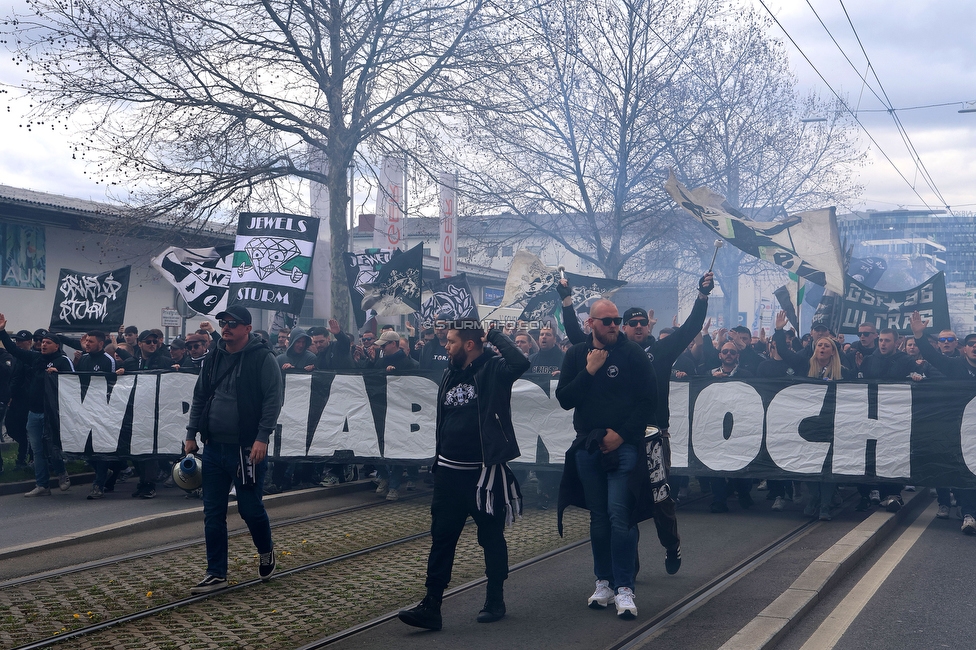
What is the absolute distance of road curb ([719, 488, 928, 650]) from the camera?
16.4ft

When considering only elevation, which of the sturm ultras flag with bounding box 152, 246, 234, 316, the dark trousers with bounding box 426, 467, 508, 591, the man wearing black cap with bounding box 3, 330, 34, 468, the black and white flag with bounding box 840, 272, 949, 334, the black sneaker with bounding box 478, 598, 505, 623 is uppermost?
the sturm ultras flag with bounding box 152, 246, 234, 316

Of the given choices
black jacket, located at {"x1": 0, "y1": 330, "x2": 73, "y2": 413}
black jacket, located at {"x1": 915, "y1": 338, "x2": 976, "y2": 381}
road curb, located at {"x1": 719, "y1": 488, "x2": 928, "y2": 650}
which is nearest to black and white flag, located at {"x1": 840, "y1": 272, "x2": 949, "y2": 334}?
black jacket, located at {"x1": 915, "y1": 338, "x2": 976, "y2": 381}

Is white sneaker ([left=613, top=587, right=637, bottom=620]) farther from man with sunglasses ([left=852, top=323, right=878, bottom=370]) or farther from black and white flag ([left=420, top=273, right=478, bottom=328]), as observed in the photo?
black and white flag ([left=420, top=273, right=478, bottom=328])

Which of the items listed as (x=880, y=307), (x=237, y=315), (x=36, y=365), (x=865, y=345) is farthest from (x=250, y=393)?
(x=880, y=307)

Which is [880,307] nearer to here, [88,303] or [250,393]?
[250,393]

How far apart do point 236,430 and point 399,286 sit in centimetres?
739

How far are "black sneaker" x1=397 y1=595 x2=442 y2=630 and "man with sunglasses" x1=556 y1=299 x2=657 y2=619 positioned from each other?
1.05m

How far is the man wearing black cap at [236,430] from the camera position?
6.28m

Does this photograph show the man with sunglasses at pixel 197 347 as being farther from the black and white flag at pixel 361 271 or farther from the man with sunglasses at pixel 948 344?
the man with sunglasses at pixel 948 344

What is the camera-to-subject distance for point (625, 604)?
547cm

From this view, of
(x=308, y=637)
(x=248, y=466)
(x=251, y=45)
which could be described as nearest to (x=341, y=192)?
(x=251, y=45)

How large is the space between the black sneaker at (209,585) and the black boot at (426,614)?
1.58 metres

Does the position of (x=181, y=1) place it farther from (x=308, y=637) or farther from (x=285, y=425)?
(x=308, y=637)

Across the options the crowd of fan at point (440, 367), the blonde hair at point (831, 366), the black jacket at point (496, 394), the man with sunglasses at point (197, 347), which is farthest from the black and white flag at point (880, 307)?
the black jacket at point (496, 394)
